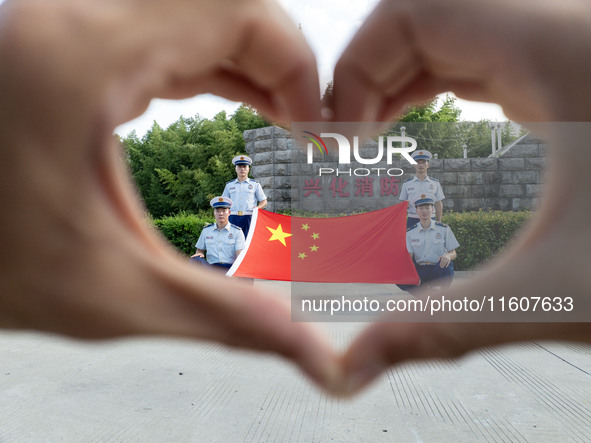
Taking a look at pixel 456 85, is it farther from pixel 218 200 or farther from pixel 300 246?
pixel 218 200

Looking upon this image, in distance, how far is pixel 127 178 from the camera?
53cm

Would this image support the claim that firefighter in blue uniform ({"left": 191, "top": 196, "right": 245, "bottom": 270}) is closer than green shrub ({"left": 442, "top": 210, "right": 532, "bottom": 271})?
No

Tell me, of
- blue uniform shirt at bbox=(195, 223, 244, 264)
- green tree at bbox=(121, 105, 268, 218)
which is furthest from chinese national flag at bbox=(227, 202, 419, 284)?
green tree at bbox=(121, 105, 268, 218)

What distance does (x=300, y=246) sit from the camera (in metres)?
0.62

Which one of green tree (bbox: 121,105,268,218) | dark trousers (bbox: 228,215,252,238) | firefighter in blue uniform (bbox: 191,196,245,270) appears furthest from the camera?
green tree (bbox: 121,105,268,218)

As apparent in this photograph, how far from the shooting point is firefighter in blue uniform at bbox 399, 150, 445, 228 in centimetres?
62

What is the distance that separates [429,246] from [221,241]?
1641mm

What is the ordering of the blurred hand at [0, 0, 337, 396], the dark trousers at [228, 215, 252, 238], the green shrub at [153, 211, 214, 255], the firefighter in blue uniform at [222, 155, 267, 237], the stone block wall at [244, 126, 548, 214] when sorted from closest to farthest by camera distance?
the blurred hand at [0, 0, 337, 396], the stone block wall at [244, 126, 548, 214], the firefighter in blue uniform at [222, 155, 267, 237], the dark trousers at [228, 215, 252, 238], the green shrub at [153, 211, 214, 255]

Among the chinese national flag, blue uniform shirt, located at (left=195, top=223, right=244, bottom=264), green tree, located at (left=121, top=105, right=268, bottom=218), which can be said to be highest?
green tree, located at (left=121, top=105, right=268, bottom=218)

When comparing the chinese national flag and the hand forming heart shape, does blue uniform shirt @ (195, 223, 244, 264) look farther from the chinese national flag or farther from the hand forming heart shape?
the hand forming heart shape

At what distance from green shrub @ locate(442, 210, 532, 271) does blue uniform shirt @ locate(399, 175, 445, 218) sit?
0.05 m

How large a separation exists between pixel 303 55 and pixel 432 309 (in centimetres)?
34

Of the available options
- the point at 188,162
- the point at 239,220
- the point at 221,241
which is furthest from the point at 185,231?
the point at 188,162

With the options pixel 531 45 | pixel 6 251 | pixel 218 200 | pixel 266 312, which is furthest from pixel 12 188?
pixel 218 200
